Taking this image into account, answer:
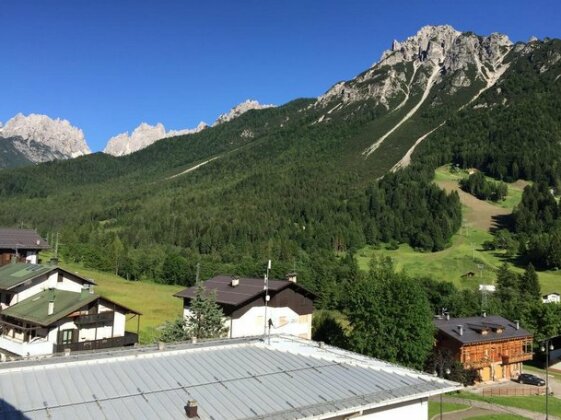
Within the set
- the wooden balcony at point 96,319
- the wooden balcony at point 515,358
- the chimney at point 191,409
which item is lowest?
the wooden balcony at point 515,358

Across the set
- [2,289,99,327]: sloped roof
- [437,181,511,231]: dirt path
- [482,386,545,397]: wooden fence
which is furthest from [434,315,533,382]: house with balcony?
[437,181,511,231]: dirt path

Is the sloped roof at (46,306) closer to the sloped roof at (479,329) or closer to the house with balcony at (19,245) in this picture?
the house with balcony at (19,245)

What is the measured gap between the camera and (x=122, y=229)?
558 feet

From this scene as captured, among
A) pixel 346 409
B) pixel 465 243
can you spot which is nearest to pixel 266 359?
pixel 346 409

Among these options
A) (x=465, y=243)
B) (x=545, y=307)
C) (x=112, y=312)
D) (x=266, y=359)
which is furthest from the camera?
(x=465, y=243)

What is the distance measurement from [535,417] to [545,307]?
1558 inches

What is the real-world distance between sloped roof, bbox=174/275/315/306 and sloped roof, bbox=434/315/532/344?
18.6m

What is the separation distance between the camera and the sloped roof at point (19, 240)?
6063 centimetres

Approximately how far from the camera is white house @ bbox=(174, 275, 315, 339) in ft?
→ 154

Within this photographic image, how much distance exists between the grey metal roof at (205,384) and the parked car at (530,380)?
44142 millimetres

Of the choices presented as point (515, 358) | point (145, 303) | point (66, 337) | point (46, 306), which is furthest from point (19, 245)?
point (515, 358)

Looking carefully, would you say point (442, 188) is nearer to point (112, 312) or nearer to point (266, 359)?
point (112, 312)

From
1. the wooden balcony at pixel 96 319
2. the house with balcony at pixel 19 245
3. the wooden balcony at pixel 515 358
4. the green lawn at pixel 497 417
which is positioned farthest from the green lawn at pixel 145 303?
the wooden balcony at pixel 515 358

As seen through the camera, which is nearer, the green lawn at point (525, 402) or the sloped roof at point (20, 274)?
the green lawn at point (525, 402)
